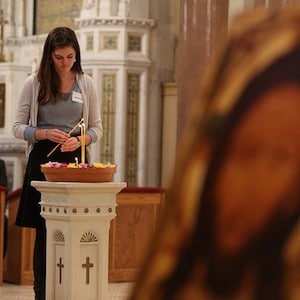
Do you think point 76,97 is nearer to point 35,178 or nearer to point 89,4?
point 35,178

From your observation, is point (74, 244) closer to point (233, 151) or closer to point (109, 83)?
point (233, 151)

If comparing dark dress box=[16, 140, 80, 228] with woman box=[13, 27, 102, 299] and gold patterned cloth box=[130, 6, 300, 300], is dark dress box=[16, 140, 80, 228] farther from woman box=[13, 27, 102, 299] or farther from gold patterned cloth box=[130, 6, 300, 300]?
gold patterned cloth box=[130, 6, 300, 300]

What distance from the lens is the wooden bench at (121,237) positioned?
8.93 m

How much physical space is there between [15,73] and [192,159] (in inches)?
564

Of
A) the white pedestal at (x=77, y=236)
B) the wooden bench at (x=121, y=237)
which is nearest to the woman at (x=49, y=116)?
the white pedestal at (x=77, y=236)

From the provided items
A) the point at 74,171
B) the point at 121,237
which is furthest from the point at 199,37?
the point at 121,237

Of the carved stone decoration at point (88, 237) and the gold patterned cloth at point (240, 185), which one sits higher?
the gold patterned cloth at point (240, 185)

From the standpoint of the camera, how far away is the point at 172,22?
14289 mm

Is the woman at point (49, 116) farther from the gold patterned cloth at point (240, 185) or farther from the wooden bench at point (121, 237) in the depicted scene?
the gold patterned cloth at point (240, 185)

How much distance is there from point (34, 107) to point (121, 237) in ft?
11.5

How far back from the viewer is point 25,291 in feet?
27.5

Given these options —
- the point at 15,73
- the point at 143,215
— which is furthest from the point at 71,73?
the point at 15,73

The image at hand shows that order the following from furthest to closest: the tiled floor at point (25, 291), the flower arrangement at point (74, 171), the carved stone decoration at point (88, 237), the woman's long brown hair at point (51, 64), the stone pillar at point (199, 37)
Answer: the tiled floor at point (25, 291)
the carved stone decoration at point (88, 237)
the woman's long brown hair at point (51, 64)
the flower arrangement at point (74, 171)
the stone pillar at point (199, 37)

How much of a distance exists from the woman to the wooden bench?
3.20m
